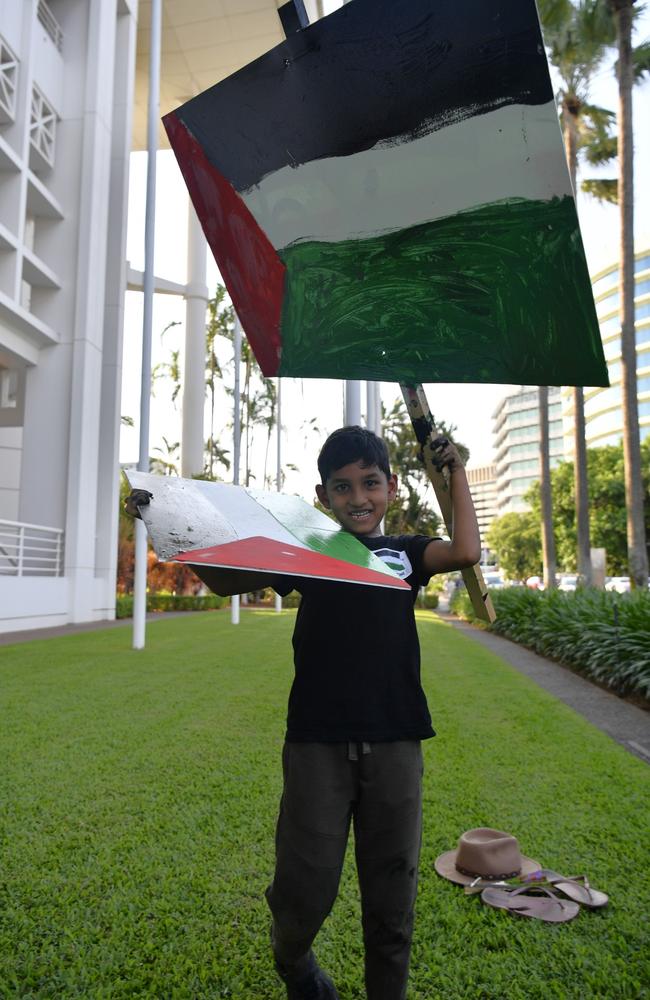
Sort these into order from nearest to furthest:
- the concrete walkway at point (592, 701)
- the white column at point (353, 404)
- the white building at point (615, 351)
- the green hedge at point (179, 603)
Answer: the concrete walkway at point (592, 701) < the white column at point (353, 404) < the green hedge at point (179, 603) < the white building at point (615, 351)

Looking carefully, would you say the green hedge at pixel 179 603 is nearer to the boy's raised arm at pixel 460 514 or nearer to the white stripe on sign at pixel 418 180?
the boy's raised arm at pixel 460 514

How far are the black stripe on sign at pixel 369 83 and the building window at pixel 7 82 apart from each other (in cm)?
1547

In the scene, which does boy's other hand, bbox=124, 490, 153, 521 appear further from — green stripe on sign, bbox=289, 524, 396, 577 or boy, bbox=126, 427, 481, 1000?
green stripe on sign, bbox=289, 524, 396, 577

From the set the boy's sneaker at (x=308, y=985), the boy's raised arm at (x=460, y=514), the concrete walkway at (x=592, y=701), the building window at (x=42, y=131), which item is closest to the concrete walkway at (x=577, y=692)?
the concrete walkway at (x=592, y=701)

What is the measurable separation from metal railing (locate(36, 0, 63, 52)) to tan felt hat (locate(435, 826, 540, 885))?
19.8 meters

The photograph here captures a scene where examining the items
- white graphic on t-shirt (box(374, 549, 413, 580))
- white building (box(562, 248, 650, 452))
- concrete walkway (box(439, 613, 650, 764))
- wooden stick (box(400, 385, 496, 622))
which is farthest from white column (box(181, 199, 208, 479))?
white building (box(562, 248, 650, 452))

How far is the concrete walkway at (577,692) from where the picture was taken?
6.36 meters

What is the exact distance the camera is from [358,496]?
6.73ft

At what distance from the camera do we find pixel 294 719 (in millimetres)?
1913

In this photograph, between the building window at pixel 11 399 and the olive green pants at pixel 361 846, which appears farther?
the building window at pixel 11 399

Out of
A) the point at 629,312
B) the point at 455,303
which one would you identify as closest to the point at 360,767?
the point at 455,303

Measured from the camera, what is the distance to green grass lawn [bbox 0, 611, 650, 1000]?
8.16ft

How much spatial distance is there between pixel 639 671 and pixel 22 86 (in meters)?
15.4

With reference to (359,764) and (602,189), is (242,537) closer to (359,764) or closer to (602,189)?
(359,764)
